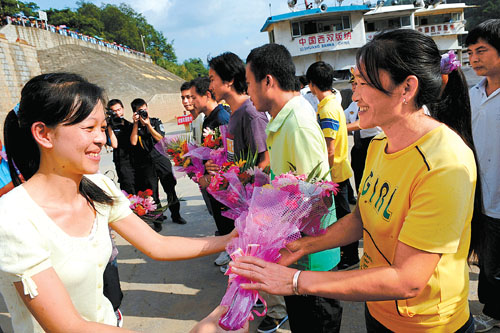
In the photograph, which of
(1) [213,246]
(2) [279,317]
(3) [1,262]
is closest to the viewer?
(3) [1,262]

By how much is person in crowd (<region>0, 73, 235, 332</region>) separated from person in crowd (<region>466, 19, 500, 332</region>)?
245 centimetres

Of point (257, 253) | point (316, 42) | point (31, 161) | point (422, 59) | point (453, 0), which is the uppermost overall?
point (453, 0)

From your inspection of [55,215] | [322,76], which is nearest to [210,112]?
[322,76]

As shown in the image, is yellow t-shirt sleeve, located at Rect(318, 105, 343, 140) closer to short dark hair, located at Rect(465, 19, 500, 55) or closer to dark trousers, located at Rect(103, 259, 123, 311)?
short dark hair, located at Rect(465, 19, 500, 55)

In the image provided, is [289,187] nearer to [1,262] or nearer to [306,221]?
[306,221]

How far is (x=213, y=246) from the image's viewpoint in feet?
5.75

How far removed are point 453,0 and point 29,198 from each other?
72.1 m

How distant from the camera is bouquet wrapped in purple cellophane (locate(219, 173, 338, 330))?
1303 mm

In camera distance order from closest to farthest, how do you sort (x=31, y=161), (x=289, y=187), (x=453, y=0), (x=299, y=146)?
(x=31, y=161) < (x=289, y=187) < (x=299, y=146) < (x=453, y=0)

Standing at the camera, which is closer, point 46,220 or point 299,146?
point 46,220

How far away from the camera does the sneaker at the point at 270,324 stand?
105 inches

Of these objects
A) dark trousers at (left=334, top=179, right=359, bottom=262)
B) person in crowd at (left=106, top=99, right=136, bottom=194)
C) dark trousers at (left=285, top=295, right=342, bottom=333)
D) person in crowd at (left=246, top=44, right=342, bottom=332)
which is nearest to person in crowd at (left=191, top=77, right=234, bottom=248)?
dark trousers at (left=334, top=179, right=359, bottom=262)

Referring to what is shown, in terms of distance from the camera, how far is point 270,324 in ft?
8.80

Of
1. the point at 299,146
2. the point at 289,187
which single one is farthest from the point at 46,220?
the point at 299,146
